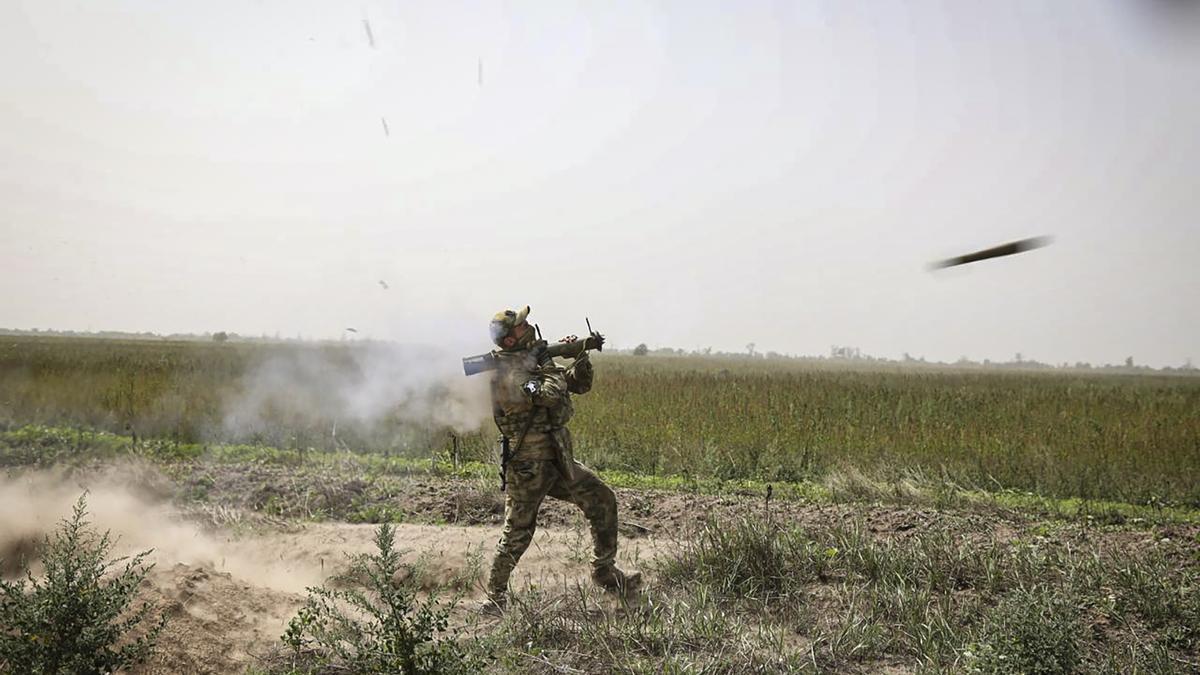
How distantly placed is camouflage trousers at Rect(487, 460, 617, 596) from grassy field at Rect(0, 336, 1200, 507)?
3.36 metres

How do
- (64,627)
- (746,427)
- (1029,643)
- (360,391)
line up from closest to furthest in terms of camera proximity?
1. (64,627)
2. (1029,643)
3. (360,391)
4. (746,427)

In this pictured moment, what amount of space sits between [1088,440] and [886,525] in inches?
228

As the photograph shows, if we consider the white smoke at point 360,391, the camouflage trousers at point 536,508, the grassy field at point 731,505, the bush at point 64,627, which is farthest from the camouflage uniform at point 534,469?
the bush at point 64,627

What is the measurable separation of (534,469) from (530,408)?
0.40 meters

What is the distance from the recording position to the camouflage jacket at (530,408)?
17.6 feet

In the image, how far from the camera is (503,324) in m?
5.41

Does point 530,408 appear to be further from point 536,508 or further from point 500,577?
point 500,577

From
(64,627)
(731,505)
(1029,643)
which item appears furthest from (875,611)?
(64,627)

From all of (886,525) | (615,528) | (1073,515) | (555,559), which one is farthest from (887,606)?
(1073,515)

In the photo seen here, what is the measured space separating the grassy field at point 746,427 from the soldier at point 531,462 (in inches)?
128

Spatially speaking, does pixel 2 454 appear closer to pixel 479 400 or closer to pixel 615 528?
pixel 479 400

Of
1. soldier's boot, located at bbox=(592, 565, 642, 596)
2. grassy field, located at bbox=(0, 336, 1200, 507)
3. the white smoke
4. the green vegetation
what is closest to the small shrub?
the green vegetation

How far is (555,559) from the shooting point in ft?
21.3

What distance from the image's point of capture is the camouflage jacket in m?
5.36
